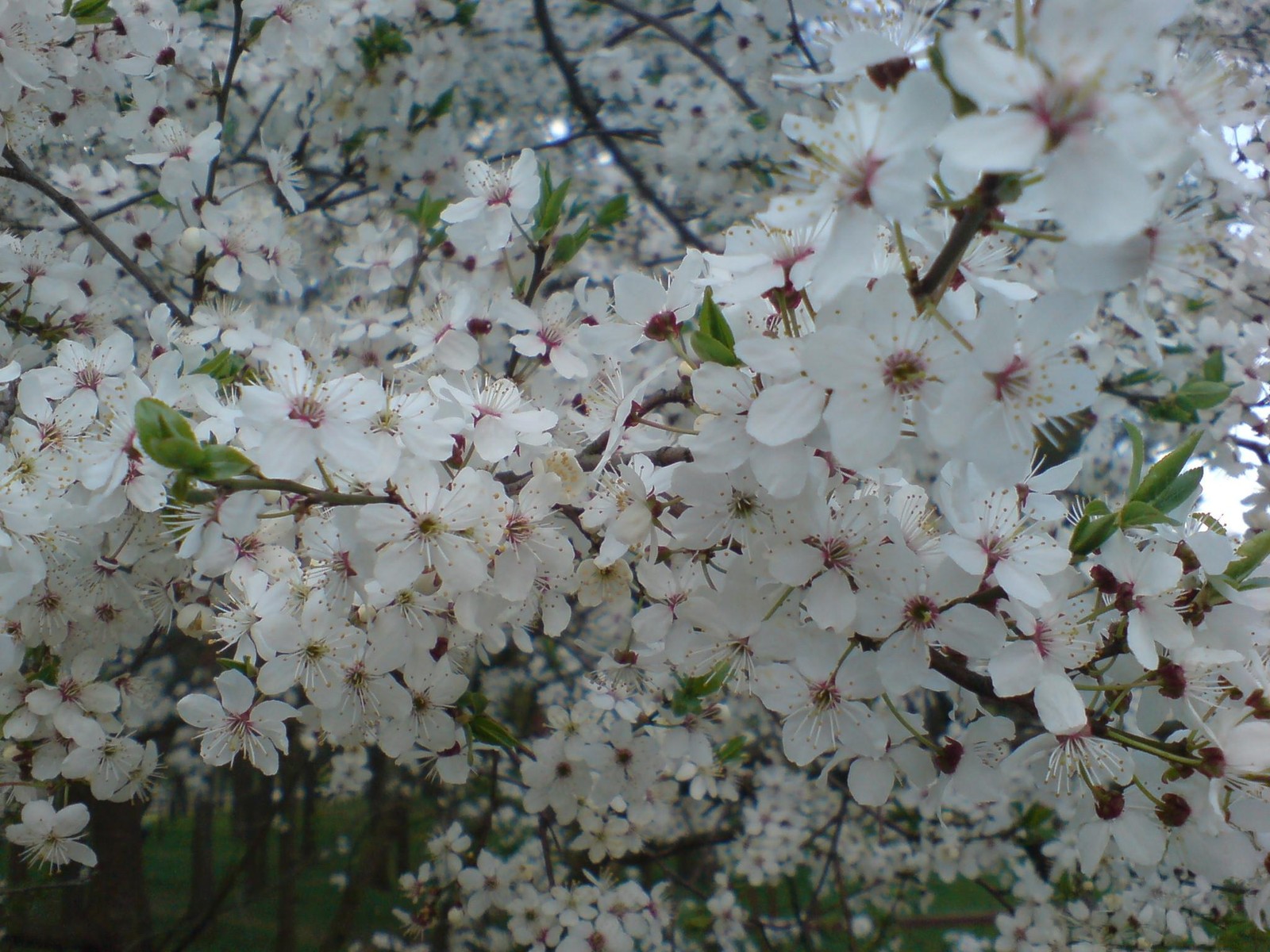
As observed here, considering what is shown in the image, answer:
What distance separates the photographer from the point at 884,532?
1.19 meters

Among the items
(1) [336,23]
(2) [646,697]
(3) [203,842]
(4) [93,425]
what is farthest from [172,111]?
(3) [203,842]

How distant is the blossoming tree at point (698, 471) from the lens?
894 mm

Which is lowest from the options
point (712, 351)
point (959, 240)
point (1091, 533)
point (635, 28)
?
point (635, 28)

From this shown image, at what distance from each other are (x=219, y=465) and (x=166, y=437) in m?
0.08

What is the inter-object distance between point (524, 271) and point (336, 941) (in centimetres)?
367

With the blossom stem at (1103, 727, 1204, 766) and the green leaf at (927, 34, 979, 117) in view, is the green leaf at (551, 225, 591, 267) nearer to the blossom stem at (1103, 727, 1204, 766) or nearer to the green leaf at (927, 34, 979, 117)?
the green leaf at (927, 34, 979, 117)

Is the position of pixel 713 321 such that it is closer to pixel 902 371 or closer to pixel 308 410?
pixel 902 371

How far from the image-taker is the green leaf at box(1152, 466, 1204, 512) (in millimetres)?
1225

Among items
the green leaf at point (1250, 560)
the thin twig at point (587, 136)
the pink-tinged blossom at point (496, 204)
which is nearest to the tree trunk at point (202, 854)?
the thin twig at point (587, 136)

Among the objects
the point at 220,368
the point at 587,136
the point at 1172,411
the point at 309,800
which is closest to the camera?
the point at 220,368

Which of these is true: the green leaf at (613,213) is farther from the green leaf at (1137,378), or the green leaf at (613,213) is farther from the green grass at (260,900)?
the green grass at (260,900)

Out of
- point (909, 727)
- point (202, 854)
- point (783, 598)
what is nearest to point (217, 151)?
point (783, 598)

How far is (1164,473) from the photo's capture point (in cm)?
124

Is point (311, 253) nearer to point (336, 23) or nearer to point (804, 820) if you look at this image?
point (336, 23)
